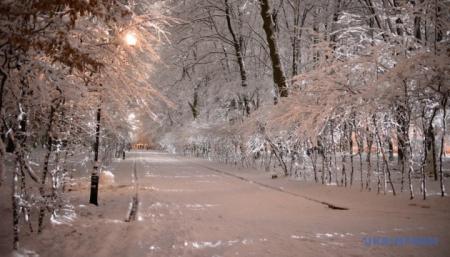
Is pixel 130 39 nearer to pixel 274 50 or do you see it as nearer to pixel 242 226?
pixel 242 226

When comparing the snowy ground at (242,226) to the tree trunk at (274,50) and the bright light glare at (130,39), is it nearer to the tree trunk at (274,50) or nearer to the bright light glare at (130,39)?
the bright light glare at (130,39)

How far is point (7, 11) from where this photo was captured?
4473mm

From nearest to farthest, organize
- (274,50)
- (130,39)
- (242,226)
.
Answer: (242,226), (130,39), (274,50)

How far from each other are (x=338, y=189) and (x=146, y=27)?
788 centimetres

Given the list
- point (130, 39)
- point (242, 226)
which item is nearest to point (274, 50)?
point (130, 39)

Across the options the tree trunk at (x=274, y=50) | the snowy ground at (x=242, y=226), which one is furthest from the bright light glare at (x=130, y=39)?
the tree trunk at (x=274, y=50)

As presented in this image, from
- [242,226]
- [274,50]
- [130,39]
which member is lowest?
[242,226]

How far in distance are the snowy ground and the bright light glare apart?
3.75 meters

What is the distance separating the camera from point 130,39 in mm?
7895

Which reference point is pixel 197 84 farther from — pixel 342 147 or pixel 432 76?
pixel 432 76

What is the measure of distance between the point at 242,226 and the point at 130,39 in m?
4.47

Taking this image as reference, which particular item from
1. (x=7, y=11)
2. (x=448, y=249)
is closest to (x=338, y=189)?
(x=448, y=249)

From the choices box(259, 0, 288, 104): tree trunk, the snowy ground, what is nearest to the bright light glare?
the snowy ground

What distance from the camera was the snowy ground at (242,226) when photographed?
5.86m
